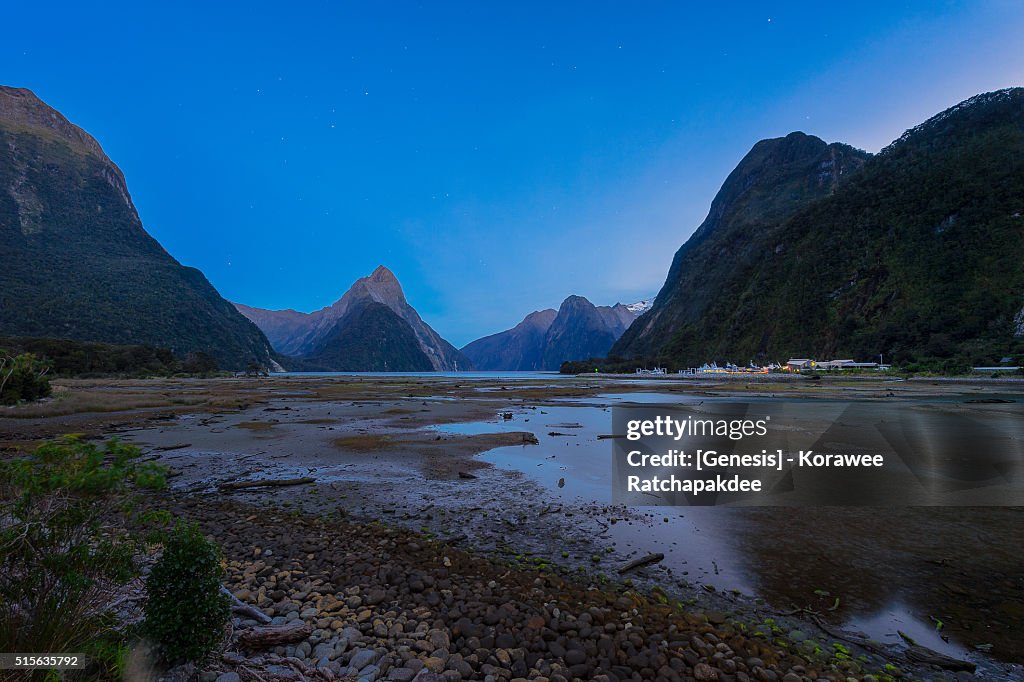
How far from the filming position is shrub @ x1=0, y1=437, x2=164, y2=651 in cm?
357

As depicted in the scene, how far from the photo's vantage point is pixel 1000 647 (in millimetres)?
5578

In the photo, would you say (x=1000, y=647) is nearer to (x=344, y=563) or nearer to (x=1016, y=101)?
(x=344, y=563)

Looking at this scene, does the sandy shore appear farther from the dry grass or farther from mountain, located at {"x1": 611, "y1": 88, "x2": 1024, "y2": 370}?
mountain, located at {"x1": 611, "y1": 88, "x2": 1024, "y2": 370}

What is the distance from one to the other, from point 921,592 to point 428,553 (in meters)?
8.82

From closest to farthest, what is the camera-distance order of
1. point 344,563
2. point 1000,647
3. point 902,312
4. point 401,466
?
point 1000,647, point 344,563, point 401,466, point 902,312

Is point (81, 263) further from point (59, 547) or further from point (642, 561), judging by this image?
point (642, 561)

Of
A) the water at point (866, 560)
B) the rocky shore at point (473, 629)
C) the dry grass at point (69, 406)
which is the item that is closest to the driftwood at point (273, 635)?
the rocky shore at point (473, 629)

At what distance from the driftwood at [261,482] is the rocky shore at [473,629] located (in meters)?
6.13

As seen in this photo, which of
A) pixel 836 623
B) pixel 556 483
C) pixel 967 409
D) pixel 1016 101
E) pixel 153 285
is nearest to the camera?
pixel 836 623

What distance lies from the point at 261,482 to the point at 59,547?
11.4 metres

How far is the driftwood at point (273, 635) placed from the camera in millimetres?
5098

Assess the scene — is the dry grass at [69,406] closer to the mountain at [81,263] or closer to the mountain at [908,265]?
the mountain at [81,263]

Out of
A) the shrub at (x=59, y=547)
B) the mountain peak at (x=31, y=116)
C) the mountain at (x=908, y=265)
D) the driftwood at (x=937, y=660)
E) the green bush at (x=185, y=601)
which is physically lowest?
the driftwood at (x=937, y=660)

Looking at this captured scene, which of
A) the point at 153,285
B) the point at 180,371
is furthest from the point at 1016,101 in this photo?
the point at 153,285
